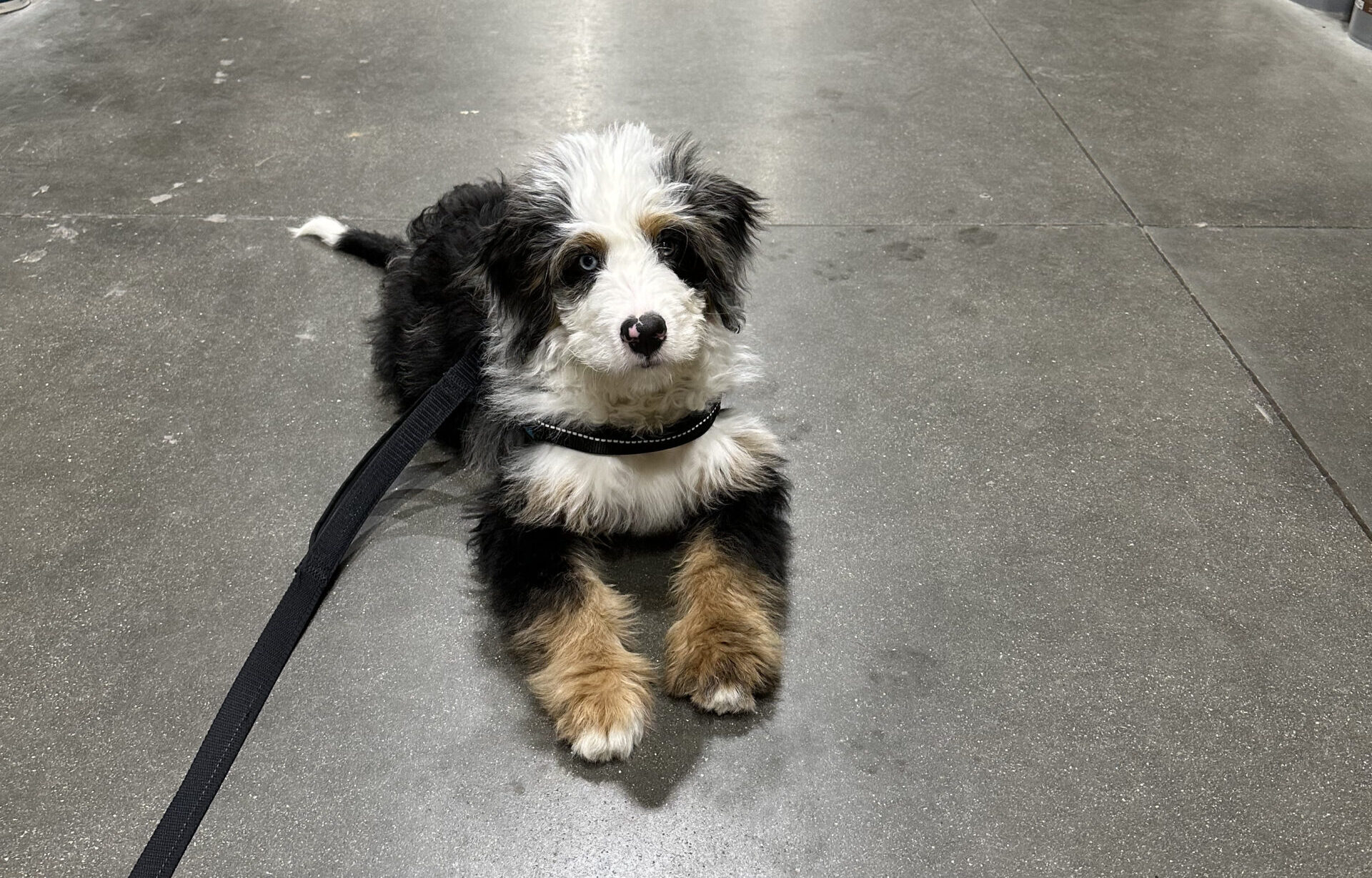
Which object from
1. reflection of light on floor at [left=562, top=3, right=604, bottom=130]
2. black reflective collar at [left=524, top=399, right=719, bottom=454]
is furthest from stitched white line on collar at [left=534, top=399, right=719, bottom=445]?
reflection of light on floor at [left=562, top=3, right=604, bottom=130]

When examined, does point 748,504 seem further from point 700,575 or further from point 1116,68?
point 1116,68

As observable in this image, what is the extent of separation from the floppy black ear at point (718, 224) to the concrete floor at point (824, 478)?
21.0 inches

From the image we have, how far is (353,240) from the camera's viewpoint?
2.92 m

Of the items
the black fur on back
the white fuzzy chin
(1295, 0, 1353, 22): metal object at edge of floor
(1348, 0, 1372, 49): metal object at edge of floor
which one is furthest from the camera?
(1295, 0, 1353, 22): metal object at edge of floor

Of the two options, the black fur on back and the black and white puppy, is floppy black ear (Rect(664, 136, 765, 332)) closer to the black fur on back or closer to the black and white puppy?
the black and white puppy

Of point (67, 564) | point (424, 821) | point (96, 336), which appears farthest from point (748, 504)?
point (96, 336)

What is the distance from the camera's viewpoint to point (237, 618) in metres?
1.93

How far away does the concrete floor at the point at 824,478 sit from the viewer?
160 cm

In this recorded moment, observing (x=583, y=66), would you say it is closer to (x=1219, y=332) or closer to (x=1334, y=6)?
(x=1219, y=332)

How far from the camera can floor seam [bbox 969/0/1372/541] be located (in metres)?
2.20

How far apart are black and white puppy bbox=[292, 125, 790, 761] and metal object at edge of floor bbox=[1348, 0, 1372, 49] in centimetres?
378

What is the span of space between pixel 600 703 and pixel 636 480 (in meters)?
0.43

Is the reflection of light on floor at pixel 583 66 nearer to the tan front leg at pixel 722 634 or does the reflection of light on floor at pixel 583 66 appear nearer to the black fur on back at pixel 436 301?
the black fur on back at pixel 436 301

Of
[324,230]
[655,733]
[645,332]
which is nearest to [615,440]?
[645,332]
